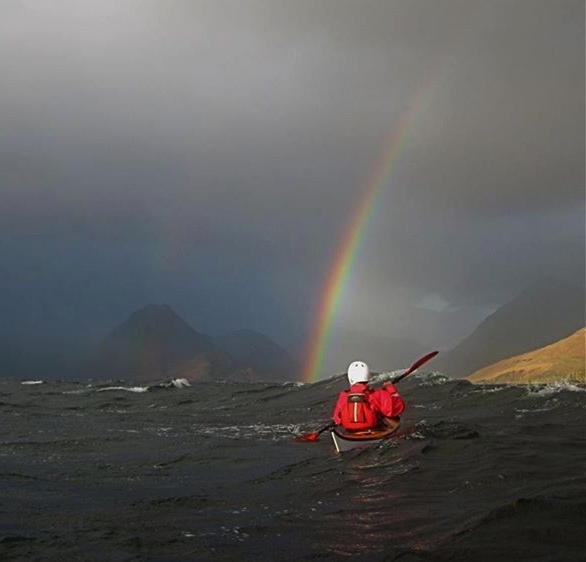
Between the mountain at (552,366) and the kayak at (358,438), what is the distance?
30549mm

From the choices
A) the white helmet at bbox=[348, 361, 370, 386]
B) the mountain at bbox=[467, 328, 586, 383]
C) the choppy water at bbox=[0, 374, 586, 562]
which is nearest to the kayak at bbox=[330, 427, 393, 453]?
the choppy water at bbox=[0, 374, 586, 562]

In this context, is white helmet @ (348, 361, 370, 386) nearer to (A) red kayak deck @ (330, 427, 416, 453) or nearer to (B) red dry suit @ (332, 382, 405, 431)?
(B) red dry suit @ (332, 382, 405, 431)

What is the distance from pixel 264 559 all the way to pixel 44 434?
18.0m

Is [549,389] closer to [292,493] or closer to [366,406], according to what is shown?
[366,406]

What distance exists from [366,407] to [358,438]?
885 millimetres

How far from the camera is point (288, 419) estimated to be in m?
30.5

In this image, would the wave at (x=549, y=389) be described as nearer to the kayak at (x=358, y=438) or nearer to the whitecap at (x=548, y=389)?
the whitecap at (x=548, y=389)

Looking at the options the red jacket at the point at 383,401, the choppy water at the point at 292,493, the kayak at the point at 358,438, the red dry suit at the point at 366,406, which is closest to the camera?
the choppy water at the point at 292,493

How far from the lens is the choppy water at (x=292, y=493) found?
9180 mm

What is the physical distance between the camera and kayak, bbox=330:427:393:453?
17.3 m

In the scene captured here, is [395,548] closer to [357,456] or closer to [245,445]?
[357,456]

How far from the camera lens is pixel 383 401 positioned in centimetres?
1697

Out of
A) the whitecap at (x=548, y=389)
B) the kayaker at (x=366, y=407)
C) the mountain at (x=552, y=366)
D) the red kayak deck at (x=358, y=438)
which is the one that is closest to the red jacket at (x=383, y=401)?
the kayaker at (x=366, y=407)

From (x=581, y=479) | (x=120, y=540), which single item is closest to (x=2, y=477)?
(x=120, y=540)
